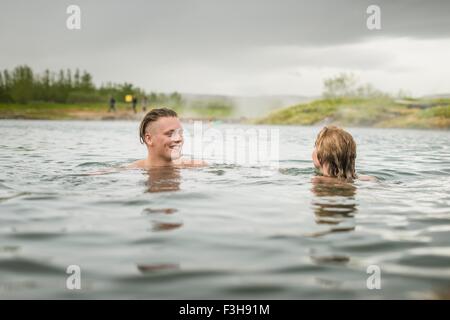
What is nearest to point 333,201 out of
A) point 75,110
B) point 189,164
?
point 189,164

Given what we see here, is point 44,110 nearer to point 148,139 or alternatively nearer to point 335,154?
point 148,139

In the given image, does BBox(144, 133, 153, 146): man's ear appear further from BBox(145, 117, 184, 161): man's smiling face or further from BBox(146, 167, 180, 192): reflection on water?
BBox(146, 167, 180, 192): reflection on water

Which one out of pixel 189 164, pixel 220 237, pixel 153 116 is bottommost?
pixel 220 237

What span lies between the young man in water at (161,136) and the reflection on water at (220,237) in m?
0.94

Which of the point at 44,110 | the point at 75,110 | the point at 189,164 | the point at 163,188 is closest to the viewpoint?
the point at 163,188

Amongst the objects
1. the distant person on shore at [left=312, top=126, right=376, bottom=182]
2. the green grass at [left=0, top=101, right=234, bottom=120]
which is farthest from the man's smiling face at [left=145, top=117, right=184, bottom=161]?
the green grass at [left=0, top=101, right=234, bottom=120]

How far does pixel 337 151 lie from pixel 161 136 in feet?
9.12

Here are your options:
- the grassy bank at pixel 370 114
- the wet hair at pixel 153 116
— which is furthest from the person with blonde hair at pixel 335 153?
the grassy bank at pixel 370 114

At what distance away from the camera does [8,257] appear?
3578 millimetres

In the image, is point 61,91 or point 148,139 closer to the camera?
point 148,139

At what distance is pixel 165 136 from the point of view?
26.9 ft

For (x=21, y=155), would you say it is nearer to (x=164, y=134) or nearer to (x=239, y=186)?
(x=164, y=134)

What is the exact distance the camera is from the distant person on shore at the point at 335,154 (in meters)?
7.19
